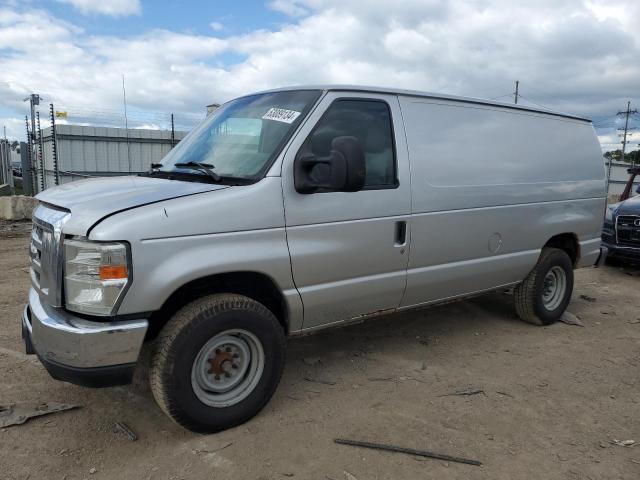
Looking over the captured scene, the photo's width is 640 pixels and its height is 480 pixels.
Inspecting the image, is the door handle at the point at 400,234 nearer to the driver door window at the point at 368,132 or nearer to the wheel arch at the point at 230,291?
the driver door window at the point at 368,132

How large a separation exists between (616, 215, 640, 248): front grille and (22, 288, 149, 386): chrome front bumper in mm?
7753

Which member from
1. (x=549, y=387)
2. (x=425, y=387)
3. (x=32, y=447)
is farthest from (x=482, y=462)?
(x=32, y=447)

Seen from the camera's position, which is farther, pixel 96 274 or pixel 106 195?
pixel 106 195

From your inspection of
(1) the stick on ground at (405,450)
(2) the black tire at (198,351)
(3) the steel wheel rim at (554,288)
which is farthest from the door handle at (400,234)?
(3) the steel wheel rim at (554,288)

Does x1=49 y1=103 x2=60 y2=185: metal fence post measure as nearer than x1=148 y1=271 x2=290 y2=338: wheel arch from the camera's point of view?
No

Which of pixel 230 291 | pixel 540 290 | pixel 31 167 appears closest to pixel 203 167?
pixel 230 291

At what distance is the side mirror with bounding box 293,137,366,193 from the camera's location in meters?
3.14

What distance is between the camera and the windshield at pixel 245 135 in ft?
11.1

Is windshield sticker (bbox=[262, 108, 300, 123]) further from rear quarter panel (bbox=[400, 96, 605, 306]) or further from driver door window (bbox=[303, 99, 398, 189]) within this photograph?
rear quarter panel (bbox=[400, 96, 605, 306])

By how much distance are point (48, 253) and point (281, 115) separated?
168 cm

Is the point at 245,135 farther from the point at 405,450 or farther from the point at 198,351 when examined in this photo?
the point at 405,450

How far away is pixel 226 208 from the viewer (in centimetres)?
304

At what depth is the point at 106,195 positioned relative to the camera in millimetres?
3053

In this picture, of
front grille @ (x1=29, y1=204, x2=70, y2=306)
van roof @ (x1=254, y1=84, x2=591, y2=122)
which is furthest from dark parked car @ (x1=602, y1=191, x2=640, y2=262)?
front grille @ (x1=29, y1=204, x2=70, y2=306)
